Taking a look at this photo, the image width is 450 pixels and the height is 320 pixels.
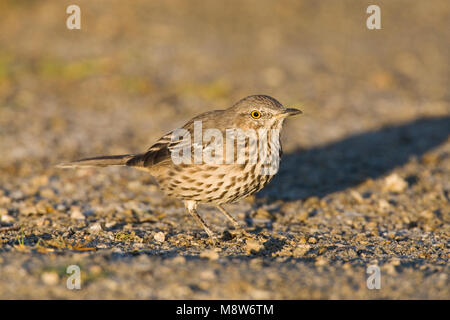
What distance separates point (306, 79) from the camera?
488 inches

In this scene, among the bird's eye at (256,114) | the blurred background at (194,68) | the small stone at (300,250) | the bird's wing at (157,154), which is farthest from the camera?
the blurred background at (194,68)

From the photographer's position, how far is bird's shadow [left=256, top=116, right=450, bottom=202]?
27.0 feet

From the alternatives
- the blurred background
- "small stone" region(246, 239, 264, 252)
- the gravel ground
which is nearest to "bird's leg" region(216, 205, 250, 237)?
the gravel ground

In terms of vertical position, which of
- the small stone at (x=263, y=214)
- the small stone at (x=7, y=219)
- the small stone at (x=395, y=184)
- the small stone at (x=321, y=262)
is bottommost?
the small stone at (x=321, y=262)

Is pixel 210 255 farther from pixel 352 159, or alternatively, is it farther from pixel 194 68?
pixel 194 68

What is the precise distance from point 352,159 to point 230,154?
3850 millimetres

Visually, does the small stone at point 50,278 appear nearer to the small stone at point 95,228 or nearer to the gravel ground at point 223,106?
the gravel ground at point 223,106

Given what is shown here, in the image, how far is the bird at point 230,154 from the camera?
600cm

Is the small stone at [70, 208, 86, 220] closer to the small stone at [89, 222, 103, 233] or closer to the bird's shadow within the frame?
the small stone at [89, 222, 103, 233]

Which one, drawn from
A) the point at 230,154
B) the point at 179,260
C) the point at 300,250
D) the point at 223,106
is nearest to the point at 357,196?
the point at 300,250

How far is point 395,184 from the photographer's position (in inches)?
313

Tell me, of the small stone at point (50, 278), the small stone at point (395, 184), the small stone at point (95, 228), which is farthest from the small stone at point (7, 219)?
the small stone at point (395, 184)

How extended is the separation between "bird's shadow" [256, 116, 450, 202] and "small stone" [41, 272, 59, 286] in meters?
3.80

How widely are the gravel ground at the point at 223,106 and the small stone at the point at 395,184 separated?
0.09 feet
